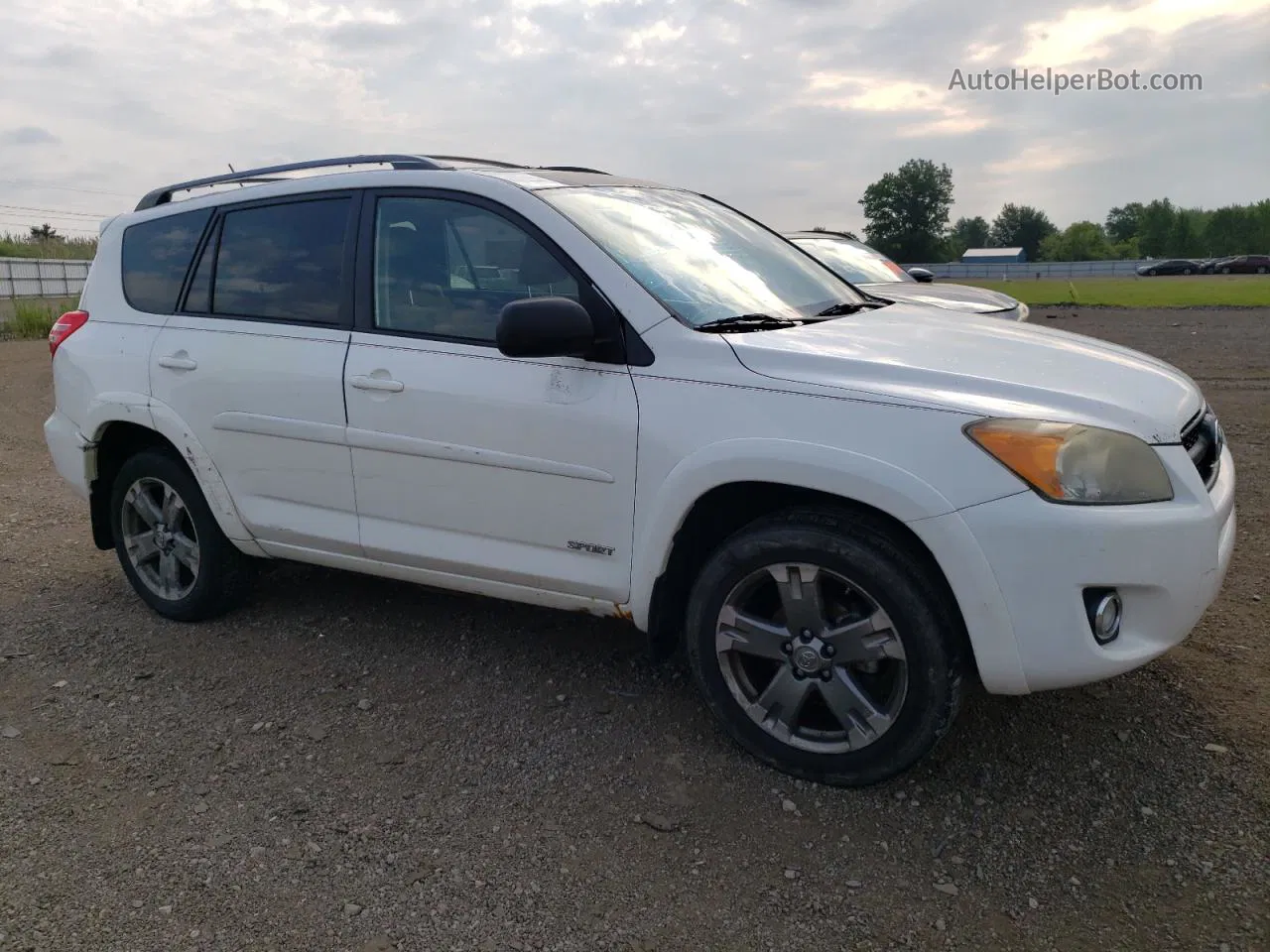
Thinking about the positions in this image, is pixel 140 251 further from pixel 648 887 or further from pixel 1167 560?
pixel 1167 560

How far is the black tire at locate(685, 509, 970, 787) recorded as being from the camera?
293 cm

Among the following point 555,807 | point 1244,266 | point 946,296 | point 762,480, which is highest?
point 1244,266

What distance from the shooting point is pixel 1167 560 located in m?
2.78

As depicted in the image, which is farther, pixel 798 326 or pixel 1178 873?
pixel 798 326

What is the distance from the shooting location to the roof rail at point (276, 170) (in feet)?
13.0

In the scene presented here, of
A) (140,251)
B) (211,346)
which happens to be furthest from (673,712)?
(140,251)

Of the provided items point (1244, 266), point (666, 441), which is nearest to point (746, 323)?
point (666, 441)

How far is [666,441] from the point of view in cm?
319

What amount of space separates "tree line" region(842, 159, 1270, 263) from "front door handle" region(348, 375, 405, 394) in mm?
83597

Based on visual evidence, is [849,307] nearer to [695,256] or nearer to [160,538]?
[695,256]

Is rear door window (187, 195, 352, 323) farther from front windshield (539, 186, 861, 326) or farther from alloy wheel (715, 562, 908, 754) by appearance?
alloy wheel (715, 562, 908, 754)

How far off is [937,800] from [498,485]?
5.50 ft

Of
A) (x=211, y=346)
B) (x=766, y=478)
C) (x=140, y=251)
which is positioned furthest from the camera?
(x=140, y=251)

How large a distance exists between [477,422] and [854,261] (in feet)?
22.1
